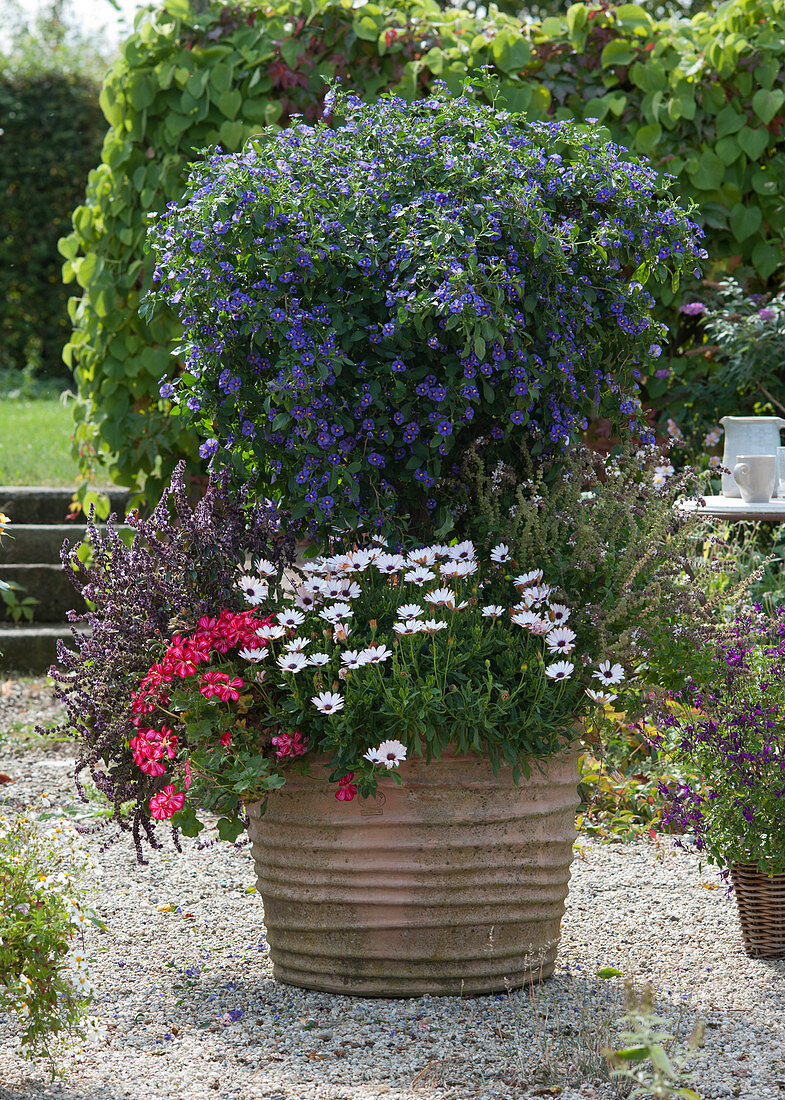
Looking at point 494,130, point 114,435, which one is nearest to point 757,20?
point 494,130

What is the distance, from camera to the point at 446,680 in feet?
7.19

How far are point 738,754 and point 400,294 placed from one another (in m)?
1.18

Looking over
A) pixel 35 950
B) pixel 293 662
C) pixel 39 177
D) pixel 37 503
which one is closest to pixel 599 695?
pixel 293 662

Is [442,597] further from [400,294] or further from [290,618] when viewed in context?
[400,294]

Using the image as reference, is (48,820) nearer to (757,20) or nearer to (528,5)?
(757,20)

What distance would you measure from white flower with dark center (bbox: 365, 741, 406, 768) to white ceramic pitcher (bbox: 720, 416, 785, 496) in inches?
60.1

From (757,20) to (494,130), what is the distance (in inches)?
81.8

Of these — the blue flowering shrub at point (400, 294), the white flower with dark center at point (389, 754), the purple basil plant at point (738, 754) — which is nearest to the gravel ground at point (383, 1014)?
the purple basil plant at point (738, 754)

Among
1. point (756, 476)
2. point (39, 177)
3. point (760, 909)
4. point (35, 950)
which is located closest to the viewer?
point (35, 950)

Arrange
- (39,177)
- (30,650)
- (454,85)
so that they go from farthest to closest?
(39,177), (30,650), (454,85)

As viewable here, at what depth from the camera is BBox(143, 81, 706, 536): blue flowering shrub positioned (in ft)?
7.61

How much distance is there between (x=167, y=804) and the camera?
84.3 inches

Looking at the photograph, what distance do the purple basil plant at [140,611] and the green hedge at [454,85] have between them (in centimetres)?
195

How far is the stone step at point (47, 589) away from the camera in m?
5.36
